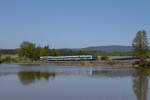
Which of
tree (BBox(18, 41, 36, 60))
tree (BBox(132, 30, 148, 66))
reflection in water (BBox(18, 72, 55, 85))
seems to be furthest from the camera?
tree (BBox(18, 41, 36, 60))

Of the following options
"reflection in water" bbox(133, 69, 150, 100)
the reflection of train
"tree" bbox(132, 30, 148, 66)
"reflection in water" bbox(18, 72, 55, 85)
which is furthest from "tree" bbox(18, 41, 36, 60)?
"reflection in water" bbox(133, 69, 150, 100)

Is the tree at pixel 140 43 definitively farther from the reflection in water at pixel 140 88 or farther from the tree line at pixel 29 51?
the tree line at pixel 29 51

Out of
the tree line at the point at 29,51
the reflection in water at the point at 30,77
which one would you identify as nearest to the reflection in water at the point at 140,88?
the reflection in water at the point at 30,77

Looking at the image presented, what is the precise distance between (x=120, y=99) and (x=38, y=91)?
692 centimetres

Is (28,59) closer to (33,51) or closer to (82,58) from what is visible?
(33,51)

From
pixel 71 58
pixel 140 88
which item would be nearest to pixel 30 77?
pixel 140 88

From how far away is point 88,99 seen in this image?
15.9 meters

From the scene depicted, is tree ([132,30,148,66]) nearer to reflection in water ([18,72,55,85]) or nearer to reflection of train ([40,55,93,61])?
reflection of train ([40,55,93,61])

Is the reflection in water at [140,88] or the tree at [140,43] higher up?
the tree at [140,43]

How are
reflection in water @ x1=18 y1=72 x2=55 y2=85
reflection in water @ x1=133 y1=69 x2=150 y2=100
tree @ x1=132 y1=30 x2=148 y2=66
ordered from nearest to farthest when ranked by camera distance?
1. reflection in water @ x1=133 y1=69 x2=150 y2=100
2. reflection in water @ x1=18 y1=72 x2=55 y2=85
3. tree @ x1=132 y1=30 x2=148 y2=66

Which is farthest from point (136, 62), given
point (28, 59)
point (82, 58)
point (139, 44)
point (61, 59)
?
point (28, 59)

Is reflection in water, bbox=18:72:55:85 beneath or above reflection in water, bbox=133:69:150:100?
above

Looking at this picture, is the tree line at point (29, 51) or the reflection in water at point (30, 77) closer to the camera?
the reflection in water at point (30, 77)

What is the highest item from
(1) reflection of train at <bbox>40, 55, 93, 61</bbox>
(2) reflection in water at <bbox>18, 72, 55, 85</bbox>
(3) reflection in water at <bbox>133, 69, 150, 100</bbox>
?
(1) reflection of train at <bbox>40, 55, 93, 61</bbox>
